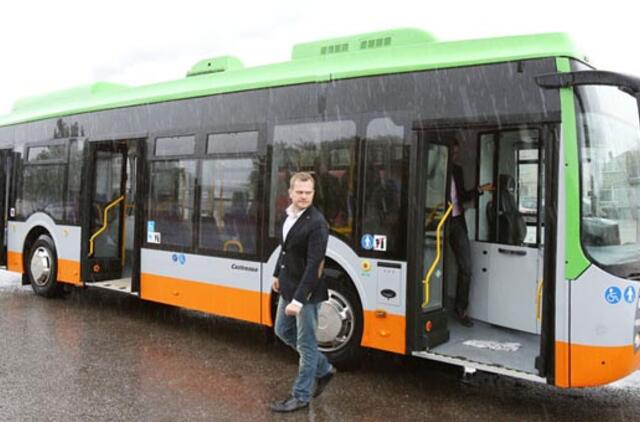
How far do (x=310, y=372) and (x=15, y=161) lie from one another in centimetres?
764

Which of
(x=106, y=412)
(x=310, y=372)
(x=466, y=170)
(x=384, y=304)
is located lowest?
(x=106, y=412)

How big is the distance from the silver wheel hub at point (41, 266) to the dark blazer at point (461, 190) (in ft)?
20.8

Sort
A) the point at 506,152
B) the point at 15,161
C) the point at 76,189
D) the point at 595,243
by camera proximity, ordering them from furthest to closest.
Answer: the point at 15,161, the point at 76,189, the point at 506,152, the point at 595,243

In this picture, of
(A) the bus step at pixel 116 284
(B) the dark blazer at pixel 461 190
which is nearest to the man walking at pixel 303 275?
(B) the dark blazer at pixel 461 190

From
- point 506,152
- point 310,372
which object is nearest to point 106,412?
point 310,372

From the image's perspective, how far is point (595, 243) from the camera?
4648 millimetres

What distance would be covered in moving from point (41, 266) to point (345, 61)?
6137mm

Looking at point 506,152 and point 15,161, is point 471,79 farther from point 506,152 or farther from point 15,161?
point 15,161

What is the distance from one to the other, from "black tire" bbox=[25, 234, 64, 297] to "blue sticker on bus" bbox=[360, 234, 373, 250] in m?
5.62

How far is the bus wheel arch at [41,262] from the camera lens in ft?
30.9

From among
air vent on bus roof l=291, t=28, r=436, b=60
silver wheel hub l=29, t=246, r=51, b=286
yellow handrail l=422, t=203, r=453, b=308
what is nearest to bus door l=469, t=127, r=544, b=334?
yellow handrail l=422, t=203, r=453, b=308

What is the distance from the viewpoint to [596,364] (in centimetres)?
457

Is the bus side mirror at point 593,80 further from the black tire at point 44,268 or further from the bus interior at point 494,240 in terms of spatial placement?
the black tire at point 44,268

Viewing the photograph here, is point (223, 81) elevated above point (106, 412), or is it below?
above
